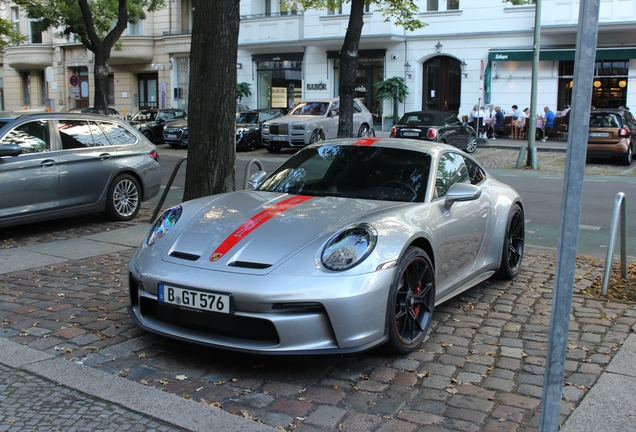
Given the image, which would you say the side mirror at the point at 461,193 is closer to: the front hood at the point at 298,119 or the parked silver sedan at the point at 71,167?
the parked silver sedan at the point at 71,167

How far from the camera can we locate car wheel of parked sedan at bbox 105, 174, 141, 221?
954cm

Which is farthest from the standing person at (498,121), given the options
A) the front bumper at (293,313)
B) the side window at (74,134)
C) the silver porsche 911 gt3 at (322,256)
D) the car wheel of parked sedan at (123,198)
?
the front bumper at (293,313)

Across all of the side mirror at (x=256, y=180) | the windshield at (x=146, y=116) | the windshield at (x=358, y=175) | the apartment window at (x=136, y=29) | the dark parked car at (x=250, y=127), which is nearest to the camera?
the windshield at (x=358, y=175)

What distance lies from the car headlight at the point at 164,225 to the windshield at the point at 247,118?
66.5 ft

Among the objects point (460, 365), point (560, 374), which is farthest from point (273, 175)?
point (560, 374)

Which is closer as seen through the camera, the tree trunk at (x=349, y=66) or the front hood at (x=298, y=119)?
the tree trunk at (x=349, y=66)

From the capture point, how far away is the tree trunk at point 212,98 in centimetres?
754

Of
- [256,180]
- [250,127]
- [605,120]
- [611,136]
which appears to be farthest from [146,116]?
[256,180]

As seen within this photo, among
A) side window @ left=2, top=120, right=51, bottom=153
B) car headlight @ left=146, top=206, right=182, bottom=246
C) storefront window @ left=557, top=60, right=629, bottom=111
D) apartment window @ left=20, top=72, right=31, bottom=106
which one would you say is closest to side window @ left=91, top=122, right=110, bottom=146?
side window @ left=2, top=120, right=51, bottom=153

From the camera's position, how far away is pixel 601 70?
28.3 m

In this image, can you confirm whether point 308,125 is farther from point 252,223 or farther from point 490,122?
point 252,223

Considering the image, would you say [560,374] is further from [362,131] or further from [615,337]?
[362,131]

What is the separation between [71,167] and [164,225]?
4.47 meters

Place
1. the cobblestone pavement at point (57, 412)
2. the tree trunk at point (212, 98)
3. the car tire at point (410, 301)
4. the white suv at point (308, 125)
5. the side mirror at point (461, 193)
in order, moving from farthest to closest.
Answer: the white suv at point (308, 125) → the tree trunk at point (212, 98) → the side mirror at point (461, 193) → the car tire at point (410, 301) → the cobblestone pavement at point (57, 412)
